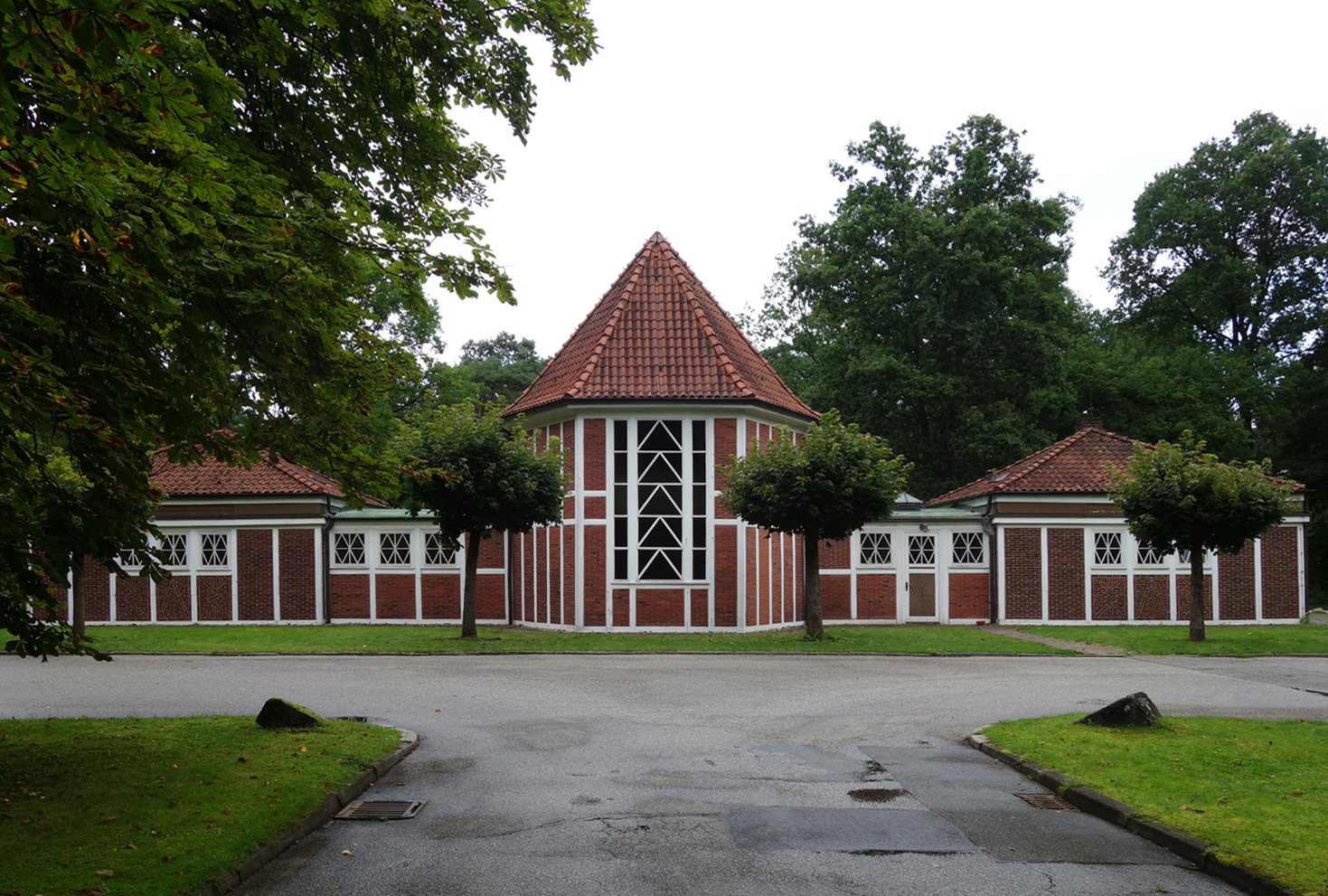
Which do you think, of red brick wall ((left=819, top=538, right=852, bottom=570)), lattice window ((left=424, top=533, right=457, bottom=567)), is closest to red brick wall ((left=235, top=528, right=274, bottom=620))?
lattice window ((left=424, top=533, right=457, bottom=567))

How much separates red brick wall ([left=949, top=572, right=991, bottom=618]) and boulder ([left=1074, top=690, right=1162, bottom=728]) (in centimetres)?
1747

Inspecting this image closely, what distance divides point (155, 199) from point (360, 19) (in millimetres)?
4172

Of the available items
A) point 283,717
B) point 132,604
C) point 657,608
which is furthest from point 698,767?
point 132,604

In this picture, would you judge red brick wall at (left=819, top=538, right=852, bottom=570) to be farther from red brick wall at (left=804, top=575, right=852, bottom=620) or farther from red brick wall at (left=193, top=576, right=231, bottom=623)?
red brick wall at (left=193, top=576, right=231, bottom=623)

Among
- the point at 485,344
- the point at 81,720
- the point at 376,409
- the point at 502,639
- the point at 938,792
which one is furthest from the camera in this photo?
the point at 485,344

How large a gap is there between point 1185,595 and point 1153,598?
34.6 inches

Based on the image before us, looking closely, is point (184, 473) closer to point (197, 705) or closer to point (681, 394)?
point (681, 394)

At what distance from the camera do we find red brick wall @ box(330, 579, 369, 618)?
27.3 metres

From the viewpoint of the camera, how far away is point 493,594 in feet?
89.4

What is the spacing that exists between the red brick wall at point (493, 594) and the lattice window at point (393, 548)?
1945 millimetres

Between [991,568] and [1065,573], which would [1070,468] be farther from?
[991,568]

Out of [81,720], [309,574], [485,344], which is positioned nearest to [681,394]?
[309,574]

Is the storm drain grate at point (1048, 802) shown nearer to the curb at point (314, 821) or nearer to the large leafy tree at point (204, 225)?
the curb at point (314, 821)

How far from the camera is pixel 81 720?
1067 cm
